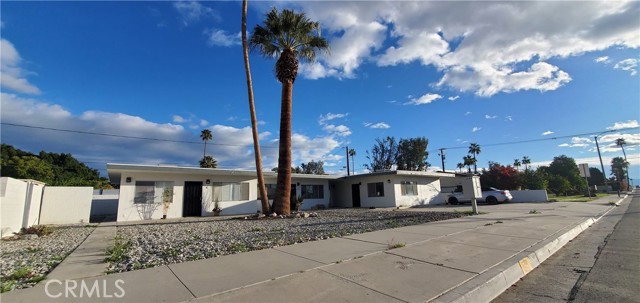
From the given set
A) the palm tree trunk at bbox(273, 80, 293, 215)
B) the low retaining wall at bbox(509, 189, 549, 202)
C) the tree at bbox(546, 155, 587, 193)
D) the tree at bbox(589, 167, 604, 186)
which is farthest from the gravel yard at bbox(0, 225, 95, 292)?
the tree at bbox(589, 167, 604, 186)

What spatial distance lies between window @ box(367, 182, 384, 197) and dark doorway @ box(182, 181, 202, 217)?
43.0 ft

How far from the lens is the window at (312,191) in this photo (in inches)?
965

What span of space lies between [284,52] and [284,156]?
5523mm

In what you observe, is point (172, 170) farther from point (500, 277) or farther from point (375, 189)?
point (500, 277)

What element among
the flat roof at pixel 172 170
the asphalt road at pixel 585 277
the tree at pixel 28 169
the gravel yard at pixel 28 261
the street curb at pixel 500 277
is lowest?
the asphalt road at pixel 585 277

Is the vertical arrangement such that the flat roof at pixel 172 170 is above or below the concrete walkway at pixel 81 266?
above

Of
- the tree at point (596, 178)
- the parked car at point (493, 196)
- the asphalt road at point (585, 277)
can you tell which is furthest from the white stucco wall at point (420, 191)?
the tree at point (596, 178)

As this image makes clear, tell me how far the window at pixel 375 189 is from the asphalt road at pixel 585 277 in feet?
54.1

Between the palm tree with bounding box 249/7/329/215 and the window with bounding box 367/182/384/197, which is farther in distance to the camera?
the window with bounding box 367/182/384/197

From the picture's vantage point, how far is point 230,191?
20.1 metres

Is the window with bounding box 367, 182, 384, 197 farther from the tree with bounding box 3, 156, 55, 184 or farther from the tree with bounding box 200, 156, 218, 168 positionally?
the tree with bounding box 3, 156, 55, 184

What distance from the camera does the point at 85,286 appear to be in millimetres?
4023

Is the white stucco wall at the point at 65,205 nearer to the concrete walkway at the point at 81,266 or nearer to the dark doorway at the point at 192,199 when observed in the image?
the dark doorway at the point at 192,199

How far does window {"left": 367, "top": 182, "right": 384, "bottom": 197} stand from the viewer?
23.8m
